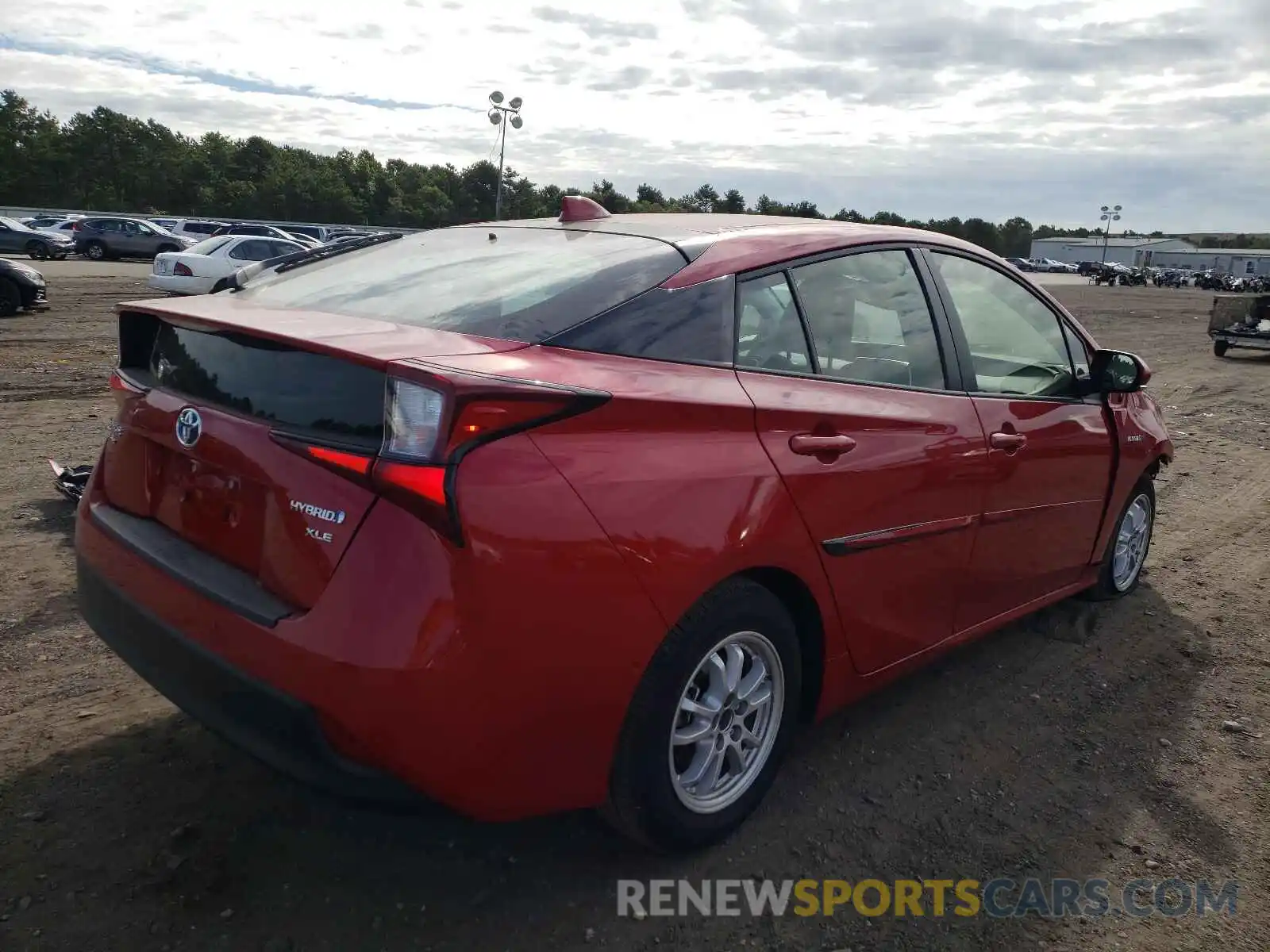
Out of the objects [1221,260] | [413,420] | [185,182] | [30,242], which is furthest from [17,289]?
[1221,260]

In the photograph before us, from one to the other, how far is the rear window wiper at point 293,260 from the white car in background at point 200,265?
619 inches

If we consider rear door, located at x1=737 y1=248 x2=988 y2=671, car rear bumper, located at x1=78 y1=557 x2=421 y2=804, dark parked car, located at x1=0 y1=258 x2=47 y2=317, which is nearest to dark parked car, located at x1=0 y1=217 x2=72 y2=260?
dark parked car, located at x1=0 y1=258 x2=47 y2=317

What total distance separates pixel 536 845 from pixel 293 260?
2230mm

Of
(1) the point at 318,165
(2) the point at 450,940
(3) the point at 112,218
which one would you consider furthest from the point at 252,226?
(1) the point at 318,165

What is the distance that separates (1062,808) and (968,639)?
0.73m

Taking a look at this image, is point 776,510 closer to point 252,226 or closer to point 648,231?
point 648,231

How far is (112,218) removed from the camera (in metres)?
35.6

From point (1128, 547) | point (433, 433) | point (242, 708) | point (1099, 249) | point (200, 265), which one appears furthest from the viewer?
point (1099, 249)

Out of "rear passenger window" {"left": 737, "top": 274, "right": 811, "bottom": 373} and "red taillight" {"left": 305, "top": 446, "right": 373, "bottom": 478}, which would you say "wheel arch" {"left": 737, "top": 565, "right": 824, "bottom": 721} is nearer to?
"rear passenger window" {"left": 737, "top": 274, "right": 811, "bottom": 373}

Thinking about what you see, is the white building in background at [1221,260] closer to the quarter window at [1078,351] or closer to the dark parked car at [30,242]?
the dark parked car at [30,242]

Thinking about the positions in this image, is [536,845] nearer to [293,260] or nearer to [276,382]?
[276,382]

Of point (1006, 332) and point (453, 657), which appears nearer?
point (453, 657)

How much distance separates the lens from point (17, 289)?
1477 cm

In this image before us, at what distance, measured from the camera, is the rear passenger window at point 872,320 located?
2953 millimetres
